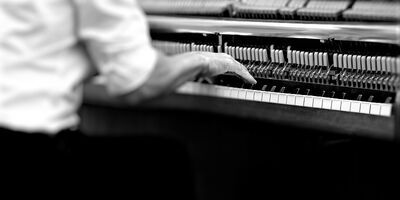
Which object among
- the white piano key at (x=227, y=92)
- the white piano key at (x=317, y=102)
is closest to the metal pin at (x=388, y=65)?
the white piano key at (x=317, y=102)

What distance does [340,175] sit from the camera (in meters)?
2.74

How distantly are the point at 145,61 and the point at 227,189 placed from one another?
4.64 ft

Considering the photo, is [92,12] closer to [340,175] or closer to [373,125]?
[373,125]

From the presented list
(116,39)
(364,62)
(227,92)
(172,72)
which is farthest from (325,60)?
(116,39)

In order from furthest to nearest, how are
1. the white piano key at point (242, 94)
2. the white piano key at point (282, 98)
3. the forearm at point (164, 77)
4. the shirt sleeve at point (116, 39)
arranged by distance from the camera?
the white piano key at point (242, 94)
the white piano key at point (282, 98)
the forearm at point (164, 77)
the shirt sleeve at point (116, 39)

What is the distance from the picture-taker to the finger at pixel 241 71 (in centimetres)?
222

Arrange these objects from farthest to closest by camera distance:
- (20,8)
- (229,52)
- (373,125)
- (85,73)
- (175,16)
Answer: (175,16), (229,52), (373,125), (85,73), (20,8)

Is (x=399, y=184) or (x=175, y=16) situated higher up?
(x=175, y=16)

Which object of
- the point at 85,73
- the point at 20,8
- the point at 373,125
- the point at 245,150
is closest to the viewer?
the point at 20,8

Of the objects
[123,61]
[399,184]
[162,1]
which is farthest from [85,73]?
[399,184]

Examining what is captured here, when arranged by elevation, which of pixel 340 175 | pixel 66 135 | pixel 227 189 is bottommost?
pixel 227 189

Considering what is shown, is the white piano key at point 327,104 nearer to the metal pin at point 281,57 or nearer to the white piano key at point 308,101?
the white piano key at point 308,101

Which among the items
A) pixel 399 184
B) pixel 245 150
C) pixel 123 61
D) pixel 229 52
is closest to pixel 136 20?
pixel 123 61

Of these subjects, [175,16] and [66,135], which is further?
[175,16]
